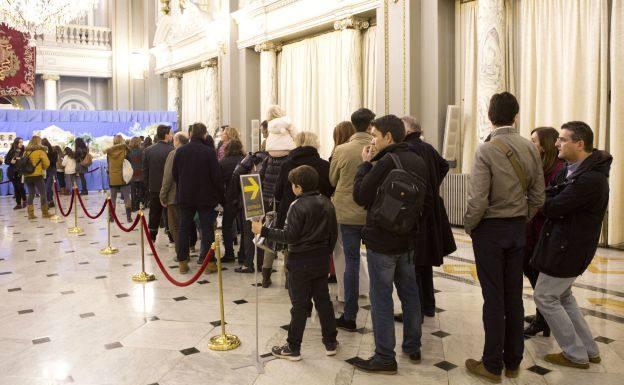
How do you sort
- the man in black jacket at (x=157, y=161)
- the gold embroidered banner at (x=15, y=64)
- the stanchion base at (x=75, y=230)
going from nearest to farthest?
the man in black jacket at (x=157, y=161)
the stanchion base at (x=75, y=230)
the gold embroidered banner at (x=15, y=64)

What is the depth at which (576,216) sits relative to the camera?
3.28 m

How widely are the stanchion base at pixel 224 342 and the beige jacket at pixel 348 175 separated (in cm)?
113

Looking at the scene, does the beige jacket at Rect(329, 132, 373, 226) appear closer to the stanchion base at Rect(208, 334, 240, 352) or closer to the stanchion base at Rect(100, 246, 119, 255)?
the stanchion base at Rect(208, 334, 240, 352)

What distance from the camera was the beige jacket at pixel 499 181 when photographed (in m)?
3.06

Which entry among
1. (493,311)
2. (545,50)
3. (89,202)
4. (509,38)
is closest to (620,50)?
(545,50)

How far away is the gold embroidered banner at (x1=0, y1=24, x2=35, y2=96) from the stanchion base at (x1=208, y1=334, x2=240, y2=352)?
18044 mm

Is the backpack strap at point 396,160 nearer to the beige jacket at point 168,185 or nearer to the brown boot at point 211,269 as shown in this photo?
the brown boot at point 211,269

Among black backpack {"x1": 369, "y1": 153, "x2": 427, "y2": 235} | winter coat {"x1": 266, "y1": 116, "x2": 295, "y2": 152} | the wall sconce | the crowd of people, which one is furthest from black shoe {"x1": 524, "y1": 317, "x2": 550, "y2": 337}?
the wall sconce

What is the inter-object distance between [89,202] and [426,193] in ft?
37.9

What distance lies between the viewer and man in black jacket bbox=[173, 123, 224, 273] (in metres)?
5.89

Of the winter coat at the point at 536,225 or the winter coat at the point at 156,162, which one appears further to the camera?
the winter coat at the point at 156,162

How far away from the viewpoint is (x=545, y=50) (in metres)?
8.15

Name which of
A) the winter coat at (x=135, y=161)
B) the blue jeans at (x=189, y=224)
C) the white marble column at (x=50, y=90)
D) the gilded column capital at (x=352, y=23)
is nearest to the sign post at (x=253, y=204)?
the blue jeans at (x=189, y=224)

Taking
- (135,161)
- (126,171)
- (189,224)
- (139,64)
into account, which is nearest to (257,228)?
(189,224)
